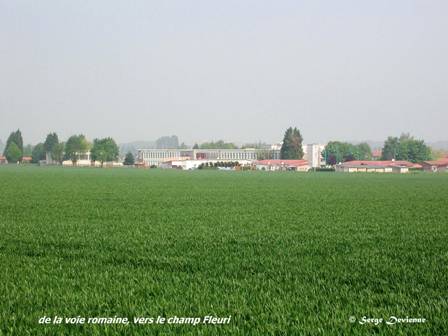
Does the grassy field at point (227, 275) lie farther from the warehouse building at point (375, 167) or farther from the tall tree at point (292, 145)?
the tall tree at point (292, 145)

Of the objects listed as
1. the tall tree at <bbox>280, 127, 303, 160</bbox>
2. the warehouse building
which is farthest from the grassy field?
the tall tree at <bbox>280, 127, 303, 160</bbox>

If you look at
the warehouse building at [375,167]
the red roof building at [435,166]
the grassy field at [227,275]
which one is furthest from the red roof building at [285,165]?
the grassy field at [227,275]

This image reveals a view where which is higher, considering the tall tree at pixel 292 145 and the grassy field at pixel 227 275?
the tall tree at pixel 292 145

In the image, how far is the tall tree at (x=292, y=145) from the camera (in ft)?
596

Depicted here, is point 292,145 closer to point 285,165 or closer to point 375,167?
point 285,165

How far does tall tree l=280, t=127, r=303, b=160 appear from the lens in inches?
7156

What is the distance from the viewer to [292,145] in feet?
598

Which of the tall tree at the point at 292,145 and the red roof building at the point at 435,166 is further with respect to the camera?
the tall tree at the point at 292,145

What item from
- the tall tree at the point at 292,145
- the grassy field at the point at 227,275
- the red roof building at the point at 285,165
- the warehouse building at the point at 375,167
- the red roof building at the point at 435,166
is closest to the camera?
the grassy field at the point at 227,275

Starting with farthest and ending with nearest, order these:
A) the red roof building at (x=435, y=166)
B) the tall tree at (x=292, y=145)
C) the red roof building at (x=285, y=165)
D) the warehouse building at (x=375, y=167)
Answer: the tall tree at (x=292, y=145) < the red roof building at (x=435, y=166) < the red roof building at (x=285, y=165) < the warehouse building at (x=375, y=167)

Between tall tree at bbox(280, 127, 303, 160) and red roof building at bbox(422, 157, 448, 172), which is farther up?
tall tree at bbox(280, 127, 303, 160)

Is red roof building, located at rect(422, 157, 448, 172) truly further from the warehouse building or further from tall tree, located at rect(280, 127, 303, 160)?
tall tree, located at rect(280, 127, 303, 160)

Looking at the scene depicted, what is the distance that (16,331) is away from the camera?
21.4 ft

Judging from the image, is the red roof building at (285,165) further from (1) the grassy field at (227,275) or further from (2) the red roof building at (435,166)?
(1) the grassy field at (227,275)
